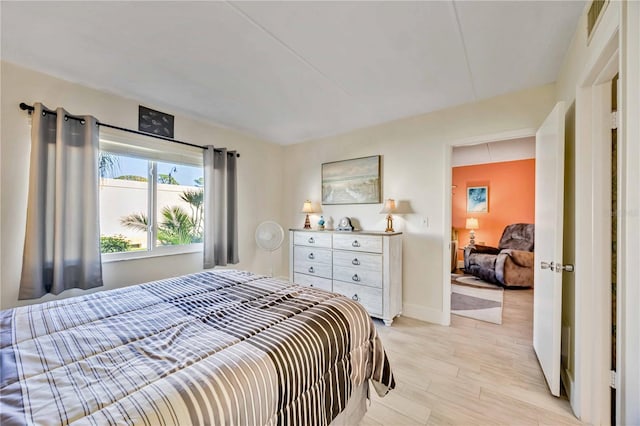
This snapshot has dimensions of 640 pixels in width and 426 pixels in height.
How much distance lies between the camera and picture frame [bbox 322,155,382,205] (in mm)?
3252

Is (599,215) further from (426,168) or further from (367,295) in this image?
(367,295)

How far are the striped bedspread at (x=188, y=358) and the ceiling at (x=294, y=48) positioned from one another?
5.40 feet

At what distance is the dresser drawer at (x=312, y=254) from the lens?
321 centimetres

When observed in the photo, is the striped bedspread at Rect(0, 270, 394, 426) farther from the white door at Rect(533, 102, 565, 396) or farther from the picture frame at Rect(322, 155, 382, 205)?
the picture frame at Rect(322, 155, 382, 205)

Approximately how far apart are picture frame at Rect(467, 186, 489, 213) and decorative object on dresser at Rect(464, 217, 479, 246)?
0.81 feet

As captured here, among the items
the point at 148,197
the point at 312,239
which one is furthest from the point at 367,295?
the point at 148,197

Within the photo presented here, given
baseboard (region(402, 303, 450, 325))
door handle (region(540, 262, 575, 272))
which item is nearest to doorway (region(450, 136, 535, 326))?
baseboard (region(402, 303, 450, 325))

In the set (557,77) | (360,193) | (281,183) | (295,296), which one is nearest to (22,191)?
(295,296)

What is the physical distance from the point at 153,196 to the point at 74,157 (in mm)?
758

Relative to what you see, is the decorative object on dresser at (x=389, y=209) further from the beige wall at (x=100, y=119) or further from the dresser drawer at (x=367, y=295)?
the beige wall at (x=100, y=119)

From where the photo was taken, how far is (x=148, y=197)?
9.11ft

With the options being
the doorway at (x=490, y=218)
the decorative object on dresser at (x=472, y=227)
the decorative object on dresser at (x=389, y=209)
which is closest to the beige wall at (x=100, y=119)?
the decorative object on dresser at (x=389, y=209)

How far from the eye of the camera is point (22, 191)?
78.2 inches

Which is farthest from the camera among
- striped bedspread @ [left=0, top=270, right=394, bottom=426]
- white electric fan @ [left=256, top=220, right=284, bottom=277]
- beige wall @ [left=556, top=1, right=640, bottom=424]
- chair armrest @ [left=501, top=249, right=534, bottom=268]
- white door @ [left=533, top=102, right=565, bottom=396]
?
chair armrest @ [left=501, top=249, right=534, bottom=268]
